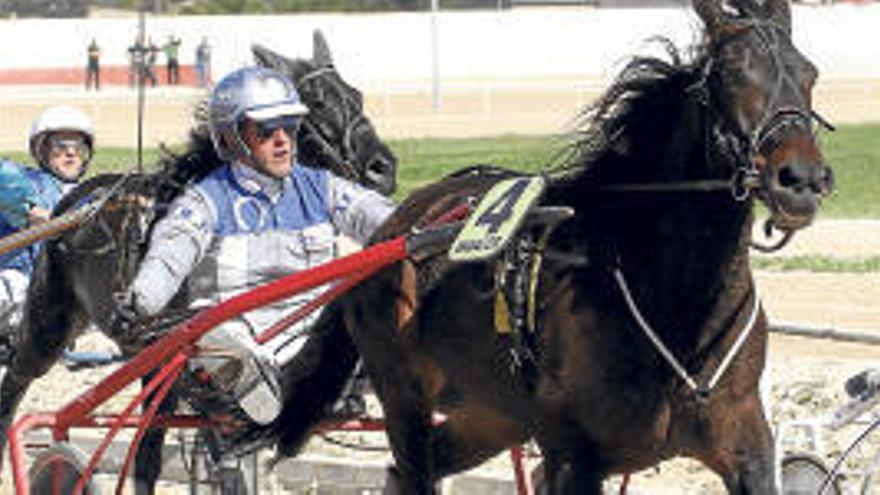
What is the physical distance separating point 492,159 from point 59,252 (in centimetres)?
2023

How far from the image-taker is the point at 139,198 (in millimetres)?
8852

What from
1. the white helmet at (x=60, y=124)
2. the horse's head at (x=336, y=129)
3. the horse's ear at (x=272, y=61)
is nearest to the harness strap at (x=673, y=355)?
the horse's head at (x=336, y=129)

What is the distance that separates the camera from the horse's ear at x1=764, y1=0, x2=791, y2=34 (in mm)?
6051

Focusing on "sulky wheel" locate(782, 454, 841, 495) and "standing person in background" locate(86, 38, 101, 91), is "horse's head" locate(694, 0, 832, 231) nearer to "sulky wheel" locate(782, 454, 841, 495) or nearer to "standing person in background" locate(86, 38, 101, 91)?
"sulky wheel" locate(782, 454, 841, 495)

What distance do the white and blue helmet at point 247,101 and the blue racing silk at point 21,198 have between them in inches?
113

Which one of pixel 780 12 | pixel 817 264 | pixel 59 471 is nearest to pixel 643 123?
pixel 780 12

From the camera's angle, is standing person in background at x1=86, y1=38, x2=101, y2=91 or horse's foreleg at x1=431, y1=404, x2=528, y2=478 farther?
standing person in background at x1=86, y1=38, x2=101, y2=91

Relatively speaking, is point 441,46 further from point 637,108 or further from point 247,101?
point 637,108

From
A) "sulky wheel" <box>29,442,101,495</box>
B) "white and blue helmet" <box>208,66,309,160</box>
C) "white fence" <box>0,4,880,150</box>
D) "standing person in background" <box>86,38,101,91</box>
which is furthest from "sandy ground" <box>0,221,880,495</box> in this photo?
"standing person in background" <box>86,38,101,91</box>

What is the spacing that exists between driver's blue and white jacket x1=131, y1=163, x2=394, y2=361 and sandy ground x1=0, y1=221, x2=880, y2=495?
1.62 metres

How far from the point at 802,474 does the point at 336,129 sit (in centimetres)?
259

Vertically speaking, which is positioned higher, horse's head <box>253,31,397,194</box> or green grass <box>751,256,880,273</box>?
horse's head <box>253,31,397,194</box>

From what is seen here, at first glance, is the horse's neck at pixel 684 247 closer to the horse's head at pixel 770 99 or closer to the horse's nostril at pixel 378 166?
the horse's head at pixel 770 99

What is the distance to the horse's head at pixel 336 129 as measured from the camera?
29.7 feet
